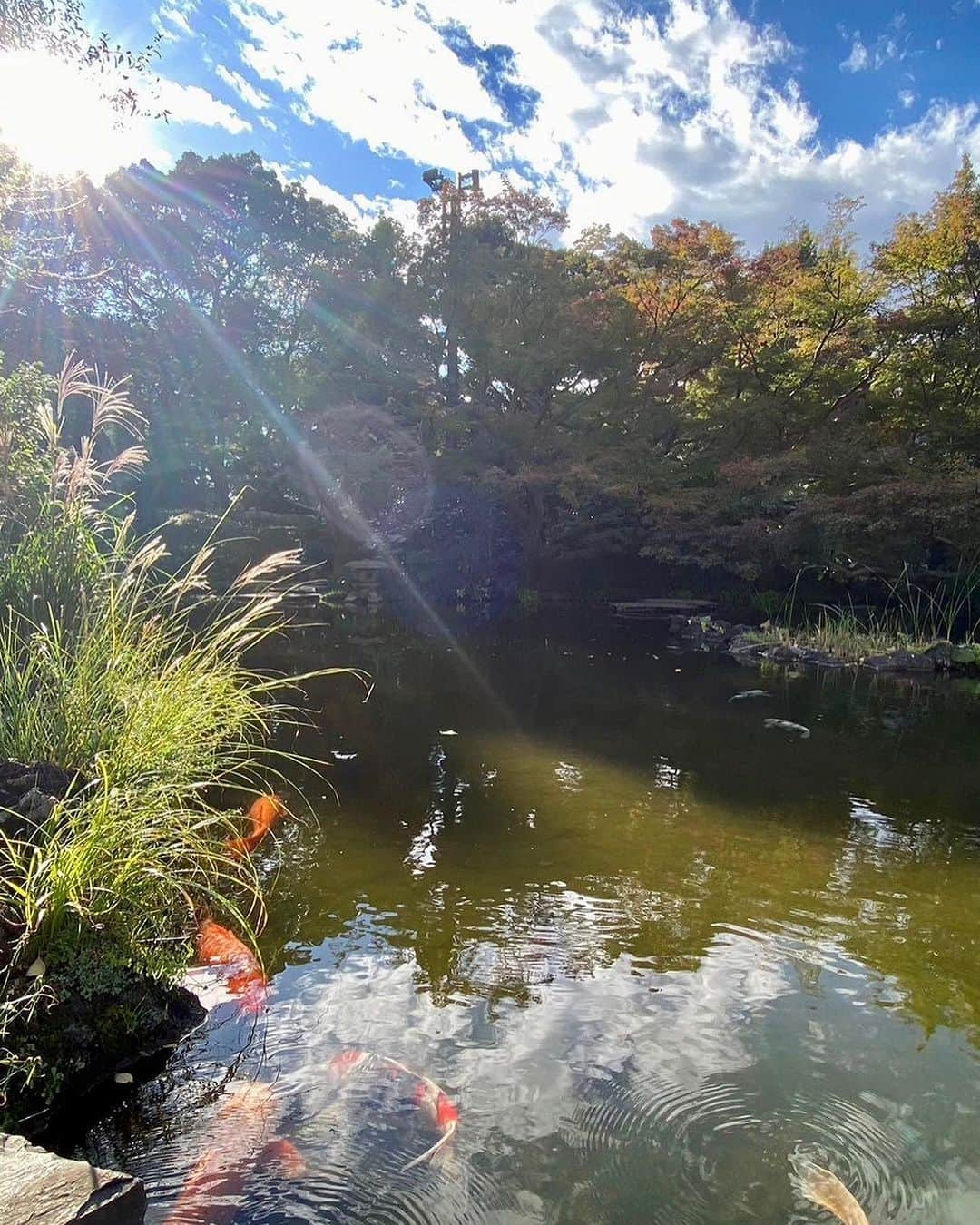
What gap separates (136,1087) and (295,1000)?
0.49 meters

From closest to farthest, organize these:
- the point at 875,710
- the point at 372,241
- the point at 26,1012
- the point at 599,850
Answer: the point at 26,1012 → the point at 599,850 → the point at 875,710 → the point at 372,241

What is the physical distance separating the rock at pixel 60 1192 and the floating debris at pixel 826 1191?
1.32 metres

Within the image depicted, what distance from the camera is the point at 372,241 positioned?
54.3 ft

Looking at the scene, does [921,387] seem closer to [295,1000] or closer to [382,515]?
[382,515]

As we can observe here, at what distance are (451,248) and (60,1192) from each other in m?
16.0

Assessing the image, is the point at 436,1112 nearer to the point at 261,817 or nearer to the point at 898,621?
the point at 261,817

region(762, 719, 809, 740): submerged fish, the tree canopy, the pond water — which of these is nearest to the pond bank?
the tree canopy

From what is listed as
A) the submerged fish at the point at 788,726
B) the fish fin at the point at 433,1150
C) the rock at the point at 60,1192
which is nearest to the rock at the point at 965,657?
the submerged fish at the point at 788,726

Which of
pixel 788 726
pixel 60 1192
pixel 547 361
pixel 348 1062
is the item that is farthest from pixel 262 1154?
pixel 547 361

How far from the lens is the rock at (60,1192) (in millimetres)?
1185

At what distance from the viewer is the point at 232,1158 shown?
1665 mm

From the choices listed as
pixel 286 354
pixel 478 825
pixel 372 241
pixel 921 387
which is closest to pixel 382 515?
pixel 286 354

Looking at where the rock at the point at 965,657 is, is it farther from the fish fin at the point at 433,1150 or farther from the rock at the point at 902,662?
the fish fin at the point at 433,1150

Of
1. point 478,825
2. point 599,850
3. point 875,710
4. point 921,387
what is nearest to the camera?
point 599,850
